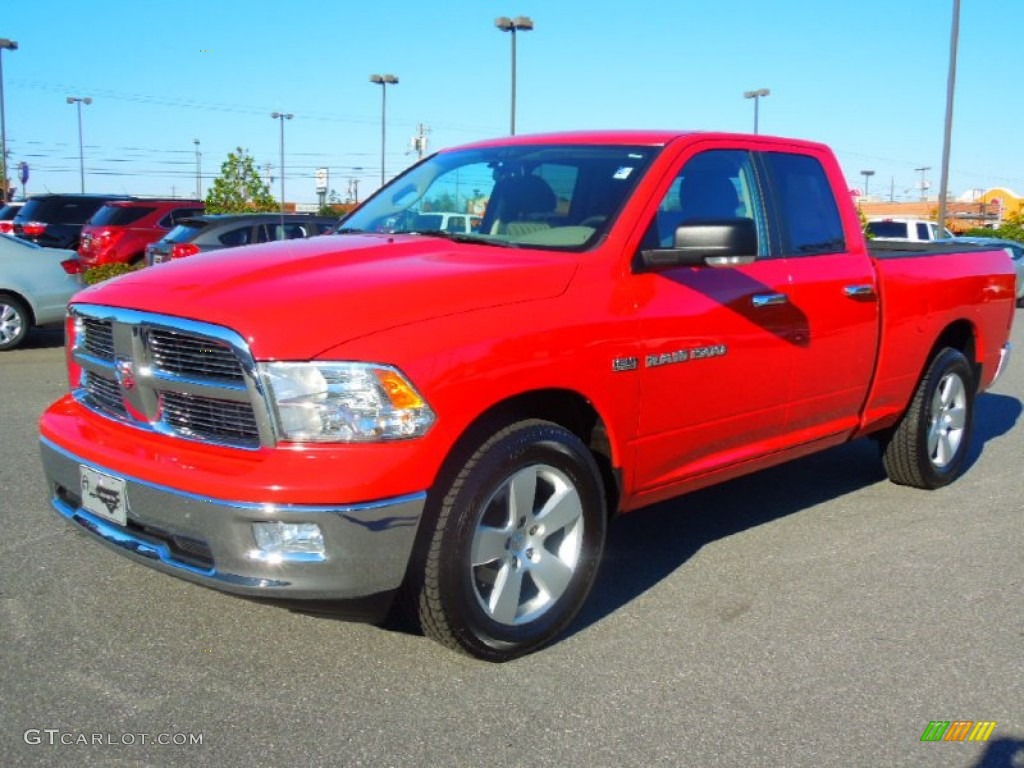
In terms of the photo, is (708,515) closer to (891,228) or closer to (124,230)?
(124,230)

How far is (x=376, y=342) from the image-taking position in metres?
3.20

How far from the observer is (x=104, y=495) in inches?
137

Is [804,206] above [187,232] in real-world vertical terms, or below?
above

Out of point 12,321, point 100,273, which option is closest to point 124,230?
point 100,273

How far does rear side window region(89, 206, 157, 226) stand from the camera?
17.6m

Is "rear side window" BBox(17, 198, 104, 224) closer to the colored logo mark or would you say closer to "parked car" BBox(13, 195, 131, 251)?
"parked car" BBox(13, 195, 131, 251)

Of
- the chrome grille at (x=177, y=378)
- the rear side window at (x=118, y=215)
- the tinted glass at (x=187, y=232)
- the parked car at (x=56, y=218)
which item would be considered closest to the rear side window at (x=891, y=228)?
the rear side window at (x=118, y=215)

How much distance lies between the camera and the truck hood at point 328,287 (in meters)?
3.21

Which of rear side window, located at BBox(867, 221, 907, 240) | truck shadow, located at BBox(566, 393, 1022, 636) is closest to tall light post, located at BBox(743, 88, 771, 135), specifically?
rear side window, located at BBox(867, 221, 907, 240)

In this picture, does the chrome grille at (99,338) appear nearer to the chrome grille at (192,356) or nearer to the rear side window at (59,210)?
the chrome grille at (192,356)

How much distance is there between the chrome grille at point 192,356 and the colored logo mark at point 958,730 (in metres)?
2.40

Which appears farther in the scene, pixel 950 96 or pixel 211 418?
pixel 950 96

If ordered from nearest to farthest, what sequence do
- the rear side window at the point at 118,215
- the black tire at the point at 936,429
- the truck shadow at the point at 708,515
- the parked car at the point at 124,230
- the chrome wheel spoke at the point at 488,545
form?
the chrome wheel spoke at the point at 488,545 < the truck shadow at the point at 708,515 < the black tire at the point at 936,429 < the parked car at the point at 124,230 < the rear side window at the point at 118,215

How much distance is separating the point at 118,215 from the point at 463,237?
15.0 metres
